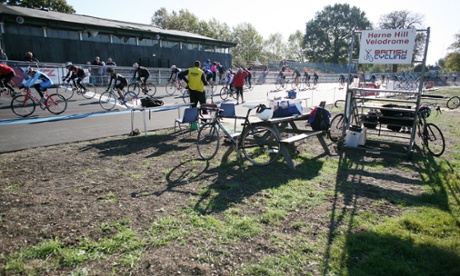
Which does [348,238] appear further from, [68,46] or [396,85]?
[68,46]

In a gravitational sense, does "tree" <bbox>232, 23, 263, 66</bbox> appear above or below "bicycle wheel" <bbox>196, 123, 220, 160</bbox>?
above

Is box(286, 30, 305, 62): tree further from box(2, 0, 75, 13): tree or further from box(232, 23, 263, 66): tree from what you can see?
box(2, 0, 75, 13): tree

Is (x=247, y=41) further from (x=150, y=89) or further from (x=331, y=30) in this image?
(x=150, y=89)

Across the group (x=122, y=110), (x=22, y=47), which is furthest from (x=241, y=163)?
(x=22, y=47)

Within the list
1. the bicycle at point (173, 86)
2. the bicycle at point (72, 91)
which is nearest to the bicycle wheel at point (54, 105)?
the bicycle at point (72, 91)

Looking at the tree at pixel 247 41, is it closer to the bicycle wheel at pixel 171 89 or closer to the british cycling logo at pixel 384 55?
the bicycle wheel at pixel 171 89

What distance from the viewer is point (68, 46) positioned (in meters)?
28.6

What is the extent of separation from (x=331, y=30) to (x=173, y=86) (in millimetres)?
94359

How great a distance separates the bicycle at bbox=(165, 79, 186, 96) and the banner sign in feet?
43.1

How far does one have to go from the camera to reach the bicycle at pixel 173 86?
18.8m

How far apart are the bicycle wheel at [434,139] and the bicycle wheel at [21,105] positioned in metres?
13.2

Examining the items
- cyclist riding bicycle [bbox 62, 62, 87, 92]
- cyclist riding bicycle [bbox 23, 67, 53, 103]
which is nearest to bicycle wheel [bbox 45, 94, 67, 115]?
cyclist riding bicycle [bbox 23, 67, 53, 103]

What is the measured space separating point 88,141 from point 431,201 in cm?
774

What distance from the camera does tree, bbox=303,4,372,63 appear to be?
9862cm
